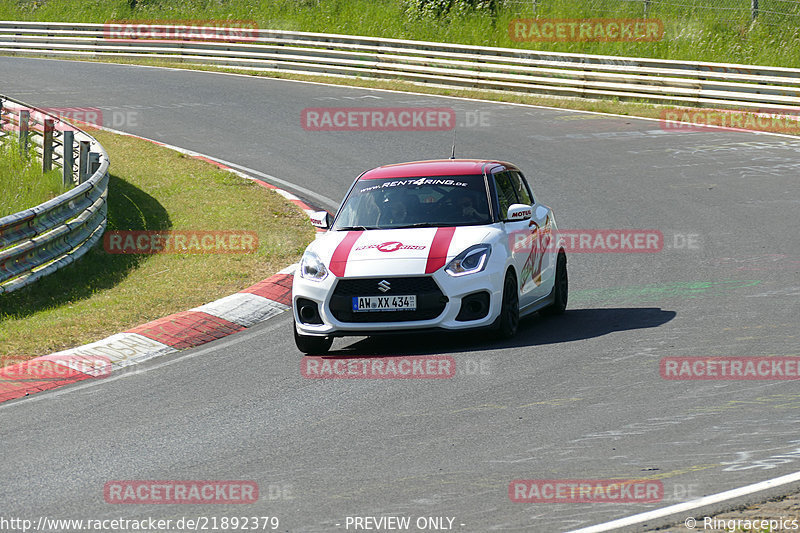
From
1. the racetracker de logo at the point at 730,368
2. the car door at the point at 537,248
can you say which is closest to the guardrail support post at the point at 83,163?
the car door at the point at 537,248

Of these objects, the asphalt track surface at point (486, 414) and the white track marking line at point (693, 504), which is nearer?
the white track marking line at point (693, 504)

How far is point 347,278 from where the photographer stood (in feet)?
30.9

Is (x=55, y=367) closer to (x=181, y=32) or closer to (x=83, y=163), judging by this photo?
(x=83, y=163)

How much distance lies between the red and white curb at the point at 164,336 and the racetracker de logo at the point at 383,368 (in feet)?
4.97

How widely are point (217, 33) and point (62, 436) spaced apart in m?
30.0

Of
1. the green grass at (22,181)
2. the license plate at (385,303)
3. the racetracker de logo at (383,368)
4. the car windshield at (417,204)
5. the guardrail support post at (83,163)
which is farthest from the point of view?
the guardrail support post at (83,163)

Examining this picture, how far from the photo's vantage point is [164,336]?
10352 millimetres

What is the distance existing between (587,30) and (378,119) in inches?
379

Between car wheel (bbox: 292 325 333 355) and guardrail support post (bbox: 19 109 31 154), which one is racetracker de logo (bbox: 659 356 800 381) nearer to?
car wheel (bbox: 292 325 333 355)

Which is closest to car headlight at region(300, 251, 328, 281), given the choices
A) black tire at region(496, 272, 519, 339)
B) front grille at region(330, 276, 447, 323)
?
front grille at region(330, 276, 447, 323)

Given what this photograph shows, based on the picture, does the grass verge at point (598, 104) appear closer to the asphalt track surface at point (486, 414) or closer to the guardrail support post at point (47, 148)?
the asphalt track surface at point (486, 414)

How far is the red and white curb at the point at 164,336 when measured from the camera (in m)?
9.19

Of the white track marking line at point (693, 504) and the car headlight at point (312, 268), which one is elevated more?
the white track marking line at point (693, 504)

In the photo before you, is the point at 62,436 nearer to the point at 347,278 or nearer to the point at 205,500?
the point at 205,500
